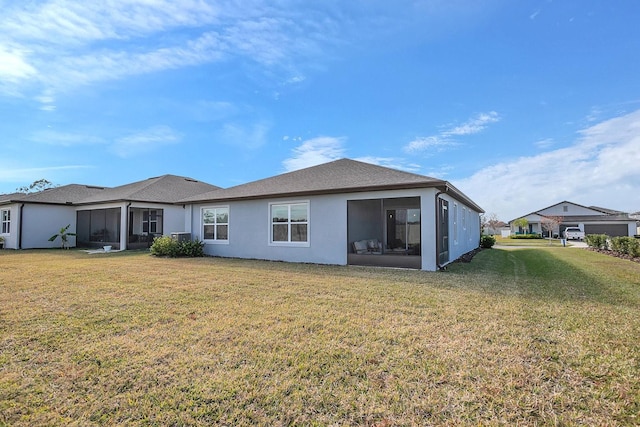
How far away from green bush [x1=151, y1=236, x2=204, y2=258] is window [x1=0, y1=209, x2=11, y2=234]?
1228 centimetres

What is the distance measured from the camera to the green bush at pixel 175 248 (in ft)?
46.8

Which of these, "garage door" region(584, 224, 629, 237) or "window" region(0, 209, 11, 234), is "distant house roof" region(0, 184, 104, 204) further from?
"garage door" region(584, 224, 629, 237)

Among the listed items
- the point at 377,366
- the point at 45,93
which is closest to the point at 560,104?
the point at 377,366

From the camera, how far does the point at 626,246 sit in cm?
1578

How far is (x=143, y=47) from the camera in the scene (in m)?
10.4

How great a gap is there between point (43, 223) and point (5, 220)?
2923 mm

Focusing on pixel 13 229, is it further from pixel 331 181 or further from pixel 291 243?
pixel 331 181

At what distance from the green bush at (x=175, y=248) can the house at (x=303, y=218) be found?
0.61 meters

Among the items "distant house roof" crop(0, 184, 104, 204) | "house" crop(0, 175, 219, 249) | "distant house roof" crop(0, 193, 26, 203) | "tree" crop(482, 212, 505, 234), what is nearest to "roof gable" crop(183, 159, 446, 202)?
"house" crop(0, 175, 219, 249)

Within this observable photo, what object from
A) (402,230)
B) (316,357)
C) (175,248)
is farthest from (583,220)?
(316,357)

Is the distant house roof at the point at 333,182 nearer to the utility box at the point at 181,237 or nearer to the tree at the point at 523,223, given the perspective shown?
the utility box at the point at 181,237

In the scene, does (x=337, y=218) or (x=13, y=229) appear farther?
(x=13, y=229)

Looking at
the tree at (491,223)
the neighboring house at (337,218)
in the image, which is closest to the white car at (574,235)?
the tree at (491,223)

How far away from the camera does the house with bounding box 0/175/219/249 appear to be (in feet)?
60.2
